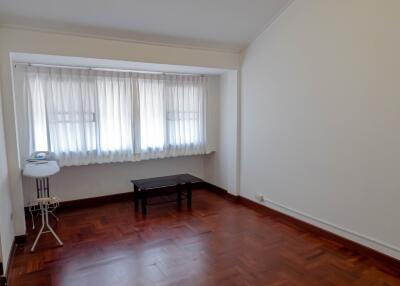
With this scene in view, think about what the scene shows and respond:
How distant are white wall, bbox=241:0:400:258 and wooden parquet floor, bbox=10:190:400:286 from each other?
0.42m

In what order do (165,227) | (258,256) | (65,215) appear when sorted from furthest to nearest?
(65,215) → (165,227) → (258,256)

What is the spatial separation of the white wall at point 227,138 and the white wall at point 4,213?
2.98 meters

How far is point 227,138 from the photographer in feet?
14.6

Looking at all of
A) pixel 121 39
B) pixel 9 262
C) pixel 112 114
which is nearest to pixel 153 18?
A: pixel 121 39

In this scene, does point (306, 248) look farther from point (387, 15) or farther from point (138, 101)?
point (138, 101)

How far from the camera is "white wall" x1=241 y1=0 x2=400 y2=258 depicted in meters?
2.38

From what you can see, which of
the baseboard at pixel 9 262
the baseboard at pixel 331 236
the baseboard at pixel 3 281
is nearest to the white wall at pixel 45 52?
the baseboard at pixel 9 262

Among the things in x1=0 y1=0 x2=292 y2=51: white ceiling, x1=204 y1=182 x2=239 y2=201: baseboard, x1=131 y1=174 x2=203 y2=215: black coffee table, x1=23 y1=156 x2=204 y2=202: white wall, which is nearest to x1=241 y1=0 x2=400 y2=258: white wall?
x1=0 y1=0 x2=292 y2=51: white ceiling

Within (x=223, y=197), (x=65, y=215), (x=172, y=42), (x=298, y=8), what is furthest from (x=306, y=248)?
(x=65, y=215)

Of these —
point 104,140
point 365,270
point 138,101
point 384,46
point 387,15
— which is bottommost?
point 365,270

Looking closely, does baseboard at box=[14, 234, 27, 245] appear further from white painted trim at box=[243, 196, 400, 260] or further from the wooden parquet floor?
white painted trim at box=[243, 196, 400, 260]

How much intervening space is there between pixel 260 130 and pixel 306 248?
1.68 metres

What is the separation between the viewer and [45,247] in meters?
2.83

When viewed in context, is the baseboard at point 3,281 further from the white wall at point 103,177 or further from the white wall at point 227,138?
the white wall at point 227,138
